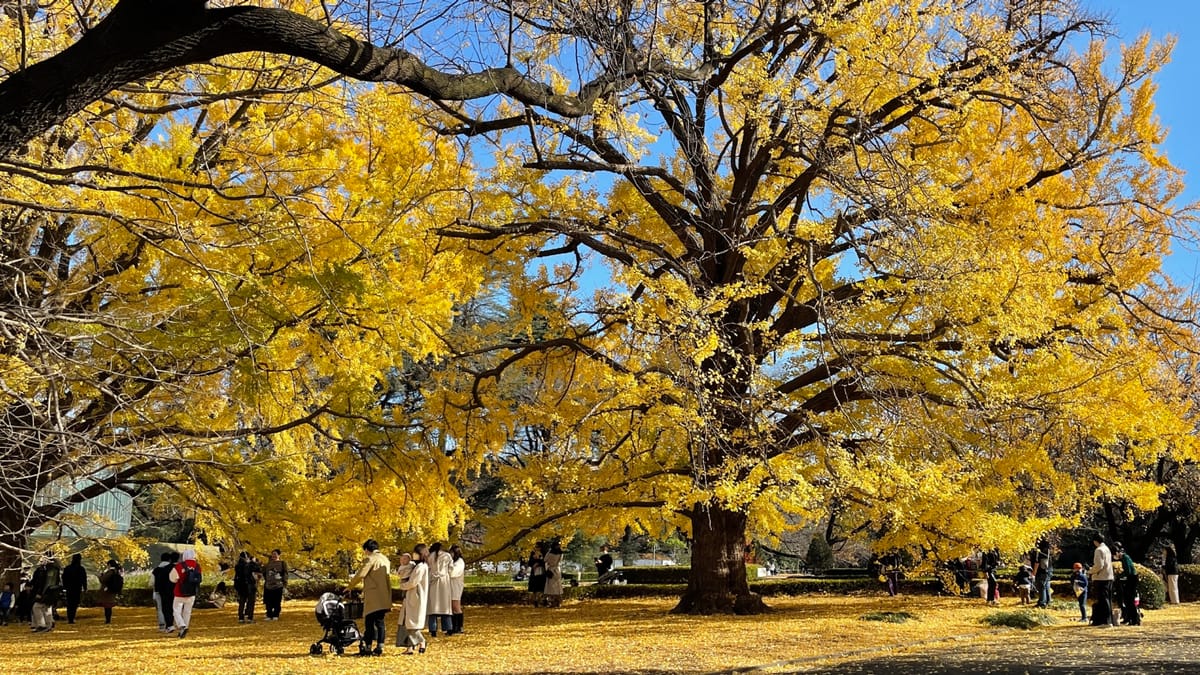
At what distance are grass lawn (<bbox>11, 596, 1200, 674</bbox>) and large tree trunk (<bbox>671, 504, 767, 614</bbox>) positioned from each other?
1.88ft

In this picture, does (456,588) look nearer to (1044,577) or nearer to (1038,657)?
(1038,657)

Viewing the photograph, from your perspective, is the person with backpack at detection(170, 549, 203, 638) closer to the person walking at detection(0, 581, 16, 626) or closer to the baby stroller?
the baby stroller

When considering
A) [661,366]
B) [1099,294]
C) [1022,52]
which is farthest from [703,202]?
[1099,294]

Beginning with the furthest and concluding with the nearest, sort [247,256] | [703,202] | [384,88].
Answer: [703,202] → [247,256] → [384,88]

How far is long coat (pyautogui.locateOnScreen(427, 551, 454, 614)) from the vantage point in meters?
12.8

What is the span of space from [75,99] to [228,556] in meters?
21.5

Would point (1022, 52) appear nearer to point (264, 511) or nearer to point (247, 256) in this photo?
point (247, 256)

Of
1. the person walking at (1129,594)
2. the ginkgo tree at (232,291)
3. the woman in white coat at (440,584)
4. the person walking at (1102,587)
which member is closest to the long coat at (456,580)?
the woman in white coat at (440,584)

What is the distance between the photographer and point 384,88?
7867 millimetres

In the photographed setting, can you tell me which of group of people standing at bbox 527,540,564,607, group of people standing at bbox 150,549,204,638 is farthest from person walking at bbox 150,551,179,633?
group of people standing at bbox 527,540,564,607

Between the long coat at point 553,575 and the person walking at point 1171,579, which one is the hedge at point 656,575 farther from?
the person walking at point 1171,579

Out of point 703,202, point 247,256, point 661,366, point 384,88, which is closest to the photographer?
point 384,88

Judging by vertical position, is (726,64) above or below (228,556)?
above

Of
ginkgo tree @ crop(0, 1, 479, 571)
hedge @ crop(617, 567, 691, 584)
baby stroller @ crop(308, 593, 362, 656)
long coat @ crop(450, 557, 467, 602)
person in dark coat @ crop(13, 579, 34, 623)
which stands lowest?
hedge @ crop(617, 567, 691, 584)
